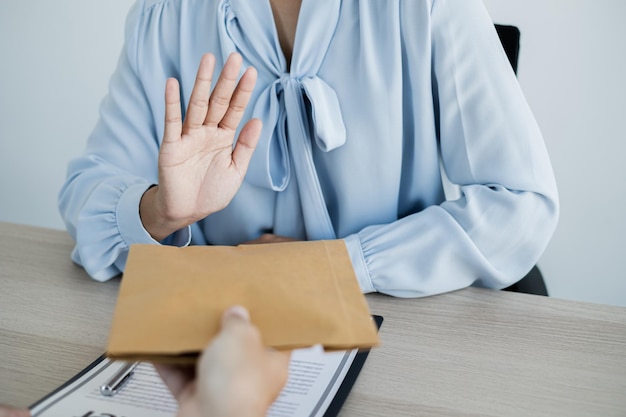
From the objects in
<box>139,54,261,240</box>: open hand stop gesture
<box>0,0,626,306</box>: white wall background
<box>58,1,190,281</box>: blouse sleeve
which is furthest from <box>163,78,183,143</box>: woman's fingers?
<box>0,0,626,306</box>: white wall background

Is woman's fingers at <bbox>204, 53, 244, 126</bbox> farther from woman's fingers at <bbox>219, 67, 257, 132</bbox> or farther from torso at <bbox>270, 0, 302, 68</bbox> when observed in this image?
torso at <bbox>270, 0, 302, 68</bbox>

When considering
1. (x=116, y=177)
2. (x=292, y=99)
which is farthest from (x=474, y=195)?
(x=116, y=177)

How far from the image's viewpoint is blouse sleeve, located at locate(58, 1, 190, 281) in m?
0.91

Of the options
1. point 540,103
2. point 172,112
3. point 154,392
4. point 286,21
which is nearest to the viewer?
point 154,392

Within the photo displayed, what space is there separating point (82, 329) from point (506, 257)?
1.77 ft

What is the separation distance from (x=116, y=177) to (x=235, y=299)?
550 millimetres

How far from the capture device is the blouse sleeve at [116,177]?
3.00 feet

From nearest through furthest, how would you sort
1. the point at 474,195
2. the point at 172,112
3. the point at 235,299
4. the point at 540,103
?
the point at 235,299 → the point at 172,112 → the point at 474,195 → the point at 540,103

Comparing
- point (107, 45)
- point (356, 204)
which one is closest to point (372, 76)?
point (356, 204)

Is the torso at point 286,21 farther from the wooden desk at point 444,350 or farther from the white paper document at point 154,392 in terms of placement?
the white paper document at point 154,392

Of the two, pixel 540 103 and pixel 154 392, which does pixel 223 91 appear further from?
pixel 540 103

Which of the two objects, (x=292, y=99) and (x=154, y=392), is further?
(x=292, y=99)

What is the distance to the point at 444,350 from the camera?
72 centimetres

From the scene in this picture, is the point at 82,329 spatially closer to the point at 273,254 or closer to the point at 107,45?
the point at 273,254
